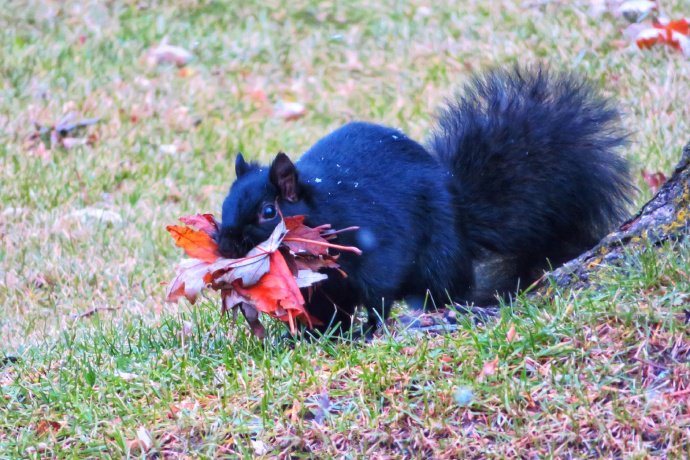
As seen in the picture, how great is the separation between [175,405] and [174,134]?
3.67 meters

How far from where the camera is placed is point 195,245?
3059mm

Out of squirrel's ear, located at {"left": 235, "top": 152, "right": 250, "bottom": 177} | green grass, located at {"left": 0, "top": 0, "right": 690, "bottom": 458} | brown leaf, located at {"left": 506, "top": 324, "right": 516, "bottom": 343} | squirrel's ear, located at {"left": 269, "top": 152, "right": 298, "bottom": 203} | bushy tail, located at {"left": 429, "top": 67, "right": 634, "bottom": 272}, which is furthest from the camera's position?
bushy tail, located at {"left": 429, "top": 67, "right": 634, "bottom": 272}

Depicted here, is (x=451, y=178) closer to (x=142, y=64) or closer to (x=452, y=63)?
(x=452, y=63)

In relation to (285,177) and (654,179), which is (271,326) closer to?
(285,177)

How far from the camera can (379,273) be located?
3191 millimetres

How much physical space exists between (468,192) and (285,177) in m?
0.80

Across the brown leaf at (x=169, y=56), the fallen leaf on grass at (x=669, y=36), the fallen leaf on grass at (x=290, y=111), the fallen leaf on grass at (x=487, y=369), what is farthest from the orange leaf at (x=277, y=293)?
the brown leaf at (x=169, y=56)

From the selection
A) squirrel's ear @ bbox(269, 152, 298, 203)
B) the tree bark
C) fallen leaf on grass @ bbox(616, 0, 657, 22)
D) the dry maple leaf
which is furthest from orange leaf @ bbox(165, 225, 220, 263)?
fallen leaf on grass @ bbox(616, 0, 657, 22)

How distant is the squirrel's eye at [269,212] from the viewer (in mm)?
3068

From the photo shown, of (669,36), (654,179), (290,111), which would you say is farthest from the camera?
(290,111)

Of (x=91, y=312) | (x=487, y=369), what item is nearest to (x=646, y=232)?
(x=487, y=369)

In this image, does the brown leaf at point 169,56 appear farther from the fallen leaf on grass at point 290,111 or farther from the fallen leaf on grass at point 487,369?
the fallen leaf on grass at point 487,369

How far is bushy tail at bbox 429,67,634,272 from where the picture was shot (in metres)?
3.55

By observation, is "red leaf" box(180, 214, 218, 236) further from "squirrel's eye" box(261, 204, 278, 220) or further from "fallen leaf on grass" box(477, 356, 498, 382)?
"fallen leaf on grass" box(477, 356, 498, 382)
